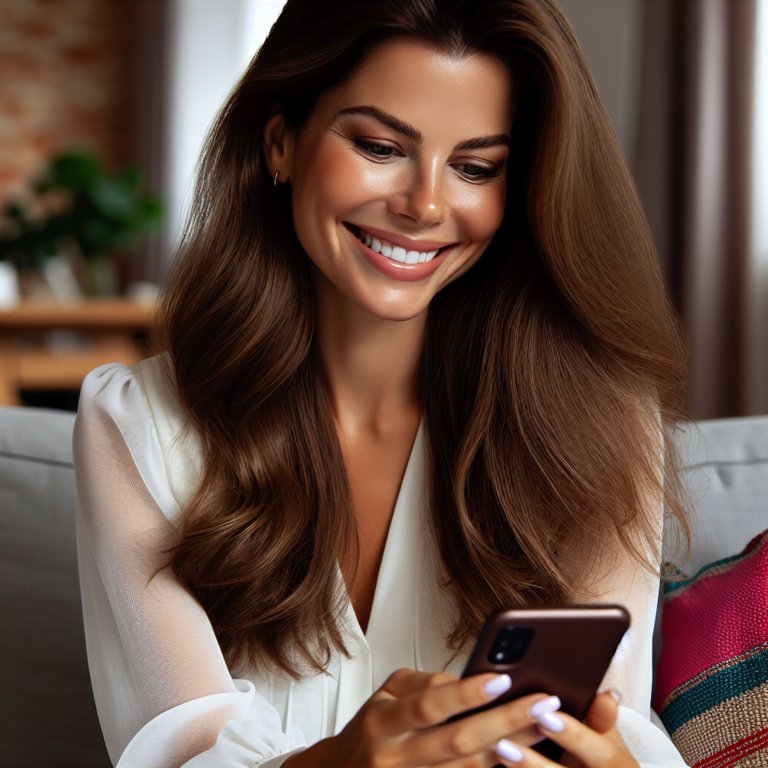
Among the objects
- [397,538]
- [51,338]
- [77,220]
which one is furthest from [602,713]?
[77,220]

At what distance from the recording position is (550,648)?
88cm

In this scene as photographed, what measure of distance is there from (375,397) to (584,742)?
0.61m

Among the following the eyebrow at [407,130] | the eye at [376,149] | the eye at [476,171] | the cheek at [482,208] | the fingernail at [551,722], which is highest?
the eyebrow at [407,130]

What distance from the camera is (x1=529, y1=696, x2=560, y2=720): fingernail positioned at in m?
0.90

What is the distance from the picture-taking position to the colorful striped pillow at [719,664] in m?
1.16

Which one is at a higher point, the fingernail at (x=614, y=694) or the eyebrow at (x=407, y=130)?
the eyebrow at (x=407, y=130)

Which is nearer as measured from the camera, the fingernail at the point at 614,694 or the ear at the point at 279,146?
the fingernail at the point at 614,694

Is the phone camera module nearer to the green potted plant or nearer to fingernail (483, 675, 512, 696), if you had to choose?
fingernail (483, 675, 512, 696)

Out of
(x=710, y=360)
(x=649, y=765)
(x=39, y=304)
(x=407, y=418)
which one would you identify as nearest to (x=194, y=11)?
(x=39, y=304)

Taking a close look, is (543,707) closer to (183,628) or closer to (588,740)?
(588,740)

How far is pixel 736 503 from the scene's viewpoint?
1.44 metres

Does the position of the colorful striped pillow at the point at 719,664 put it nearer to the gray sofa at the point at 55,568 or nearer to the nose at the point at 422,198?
the gray sofa at the point at 55,568

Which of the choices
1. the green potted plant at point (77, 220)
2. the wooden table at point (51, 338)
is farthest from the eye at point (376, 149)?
the green potted plant at point (77, 220)

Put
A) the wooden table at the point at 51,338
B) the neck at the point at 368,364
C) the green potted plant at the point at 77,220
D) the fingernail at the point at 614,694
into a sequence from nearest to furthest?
the fingernail at the point at 614,694 < the neck at the point at 368,364 < the wooden table at the point at 51,338 < the green potted plant at the point at 77,220
